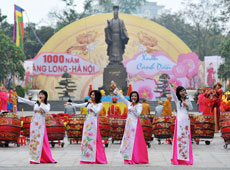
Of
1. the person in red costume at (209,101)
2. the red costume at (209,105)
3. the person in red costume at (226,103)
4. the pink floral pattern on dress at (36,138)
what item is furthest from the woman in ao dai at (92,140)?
the red costume at (209,105)

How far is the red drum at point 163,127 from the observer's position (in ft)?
47.0

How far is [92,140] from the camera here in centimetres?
986

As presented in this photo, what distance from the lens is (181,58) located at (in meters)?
44.4

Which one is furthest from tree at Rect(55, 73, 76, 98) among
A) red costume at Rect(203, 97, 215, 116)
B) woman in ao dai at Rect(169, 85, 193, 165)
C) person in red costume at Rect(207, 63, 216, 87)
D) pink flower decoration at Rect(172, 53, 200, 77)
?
woman in ao dai at Rect(169, 85, 193, 165)

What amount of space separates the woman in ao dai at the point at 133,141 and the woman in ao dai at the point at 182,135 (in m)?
0.57

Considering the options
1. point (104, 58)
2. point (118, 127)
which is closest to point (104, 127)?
point (118, 127)

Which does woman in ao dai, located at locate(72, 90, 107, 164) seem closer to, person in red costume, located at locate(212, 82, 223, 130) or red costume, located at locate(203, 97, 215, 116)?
person in red costume, located at locate(212, 82, 223, 130)

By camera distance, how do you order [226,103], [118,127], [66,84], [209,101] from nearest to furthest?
[118,127] < [226,103] < [209,101] < [66,84]

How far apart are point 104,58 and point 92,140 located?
35.4 m

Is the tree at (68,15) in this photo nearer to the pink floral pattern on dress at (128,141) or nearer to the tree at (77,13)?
the tree at (77,13)

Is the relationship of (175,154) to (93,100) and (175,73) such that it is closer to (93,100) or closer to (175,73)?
(93,100)

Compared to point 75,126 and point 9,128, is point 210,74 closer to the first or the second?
point 75,126

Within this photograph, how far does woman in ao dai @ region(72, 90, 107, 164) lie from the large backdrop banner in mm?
33606

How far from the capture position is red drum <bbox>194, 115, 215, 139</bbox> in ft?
47.0
